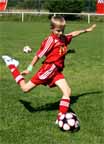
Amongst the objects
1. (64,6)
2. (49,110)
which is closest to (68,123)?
(49,110)

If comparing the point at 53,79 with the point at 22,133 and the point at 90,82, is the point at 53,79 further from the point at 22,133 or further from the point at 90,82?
the point at 90,82

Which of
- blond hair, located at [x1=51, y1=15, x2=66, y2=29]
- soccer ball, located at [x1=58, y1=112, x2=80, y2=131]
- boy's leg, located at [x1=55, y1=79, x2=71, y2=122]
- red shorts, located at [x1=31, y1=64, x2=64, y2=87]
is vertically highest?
blond hair, located at [x1=51, y1=15, x2=66, y2=29]

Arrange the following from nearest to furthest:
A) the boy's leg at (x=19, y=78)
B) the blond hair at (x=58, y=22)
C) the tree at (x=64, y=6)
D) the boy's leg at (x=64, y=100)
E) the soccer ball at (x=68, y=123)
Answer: the soccer ball at (x=68, y=123)
the boy's leg at (x=64, y=100)
the blond hair at (x=58, y=22)
the boy's leg at (x=19, y=78)
the tree at (x=64, y=6)

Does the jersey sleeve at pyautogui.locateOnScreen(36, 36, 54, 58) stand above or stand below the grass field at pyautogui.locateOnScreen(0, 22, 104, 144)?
above

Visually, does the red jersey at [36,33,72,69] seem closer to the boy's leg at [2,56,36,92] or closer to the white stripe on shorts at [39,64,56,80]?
the white stripe on shorts at [39,64,56,80]

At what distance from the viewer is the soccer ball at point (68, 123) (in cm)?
724

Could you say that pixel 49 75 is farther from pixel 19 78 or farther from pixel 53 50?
pixel 19 78

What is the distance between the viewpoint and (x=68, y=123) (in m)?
7.25

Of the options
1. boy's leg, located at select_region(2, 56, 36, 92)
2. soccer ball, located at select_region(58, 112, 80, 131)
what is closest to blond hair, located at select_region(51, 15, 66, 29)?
boy's leg, located at select_region(2, 56, 36, 92)

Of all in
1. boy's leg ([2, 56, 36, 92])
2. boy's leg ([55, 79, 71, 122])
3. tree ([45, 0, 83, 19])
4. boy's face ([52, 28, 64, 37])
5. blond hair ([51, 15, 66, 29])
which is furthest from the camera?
tree ([45, 0, 83, 19])

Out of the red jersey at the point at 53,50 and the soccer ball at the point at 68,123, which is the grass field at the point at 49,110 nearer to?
the soccer ball at the point at 68,123

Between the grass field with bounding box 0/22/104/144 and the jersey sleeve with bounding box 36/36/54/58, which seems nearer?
the grass field with bounding box 0/22/104/144

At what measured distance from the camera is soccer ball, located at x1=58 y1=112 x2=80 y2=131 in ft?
23.7

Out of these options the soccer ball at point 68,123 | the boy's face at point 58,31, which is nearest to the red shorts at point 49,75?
the boy's face at point 58,31
